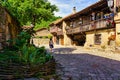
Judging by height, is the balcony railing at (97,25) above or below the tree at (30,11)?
below

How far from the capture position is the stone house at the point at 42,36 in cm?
4675

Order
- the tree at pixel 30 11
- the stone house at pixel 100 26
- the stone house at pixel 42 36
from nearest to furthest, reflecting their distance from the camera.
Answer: the stone house at pixel 100 26 → the tree at pixel 30 11 → the stone house at pixel 42 36

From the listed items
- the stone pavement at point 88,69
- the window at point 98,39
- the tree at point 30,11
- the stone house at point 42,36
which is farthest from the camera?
the stone house at point 42,36

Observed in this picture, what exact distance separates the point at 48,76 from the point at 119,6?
15510mm

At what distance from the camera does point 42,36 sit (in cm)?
4956

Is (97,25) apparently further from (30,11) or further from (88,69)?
(88,69)

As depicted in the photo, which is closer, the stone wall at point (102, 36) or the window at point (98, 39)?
the stone wall at point (102, 36)

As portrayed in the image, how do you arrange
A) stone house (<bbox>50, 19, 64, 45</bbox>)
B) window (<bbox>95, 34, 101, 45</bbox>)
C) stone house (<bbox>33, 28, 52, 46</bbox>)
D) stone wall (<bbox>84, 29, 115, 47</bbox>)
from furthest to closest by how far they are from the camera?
stone house (<bbox>33, 28, 52, 46</bbox>)
stone house (<bbox>50, 19, 64, 45</bbox>)
window (<bbox>95, 34, 101, 45</bbox>)
stone wall (<bbox>84, 29, 115, 47</bbox>)

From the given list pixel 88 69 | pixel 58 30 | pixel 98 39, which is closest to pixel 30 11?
pixel 98 39

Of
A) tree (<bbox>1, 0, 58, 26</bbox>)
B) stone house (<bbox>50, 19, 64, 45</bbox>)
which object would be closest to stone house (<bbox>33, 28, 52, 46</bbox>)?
stone house (<bbox>50, 19, 64, 45</bbox>)

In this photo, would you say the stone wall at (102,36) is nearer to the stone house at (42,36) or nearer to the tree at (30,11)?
the tree at (30,11)

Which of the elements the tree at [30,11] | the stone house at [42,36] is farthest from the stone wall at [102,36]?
the stone house at [42,36]

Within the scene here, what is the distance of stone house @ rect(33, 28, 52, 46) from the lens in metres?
46.8

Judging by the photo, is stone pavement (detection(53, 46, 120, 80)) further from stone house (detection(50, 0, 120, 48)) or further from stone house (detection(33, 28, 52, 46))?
stone house (detection(33, 28, 52, 46))
